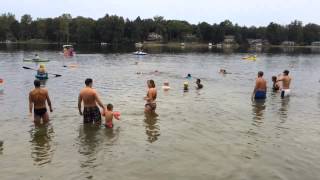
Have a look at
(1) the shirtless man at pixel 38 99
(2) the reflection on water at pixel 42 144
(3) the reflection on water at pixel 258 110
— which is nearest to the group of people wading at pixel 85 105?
(1) the shirtless man at pixel 38 99

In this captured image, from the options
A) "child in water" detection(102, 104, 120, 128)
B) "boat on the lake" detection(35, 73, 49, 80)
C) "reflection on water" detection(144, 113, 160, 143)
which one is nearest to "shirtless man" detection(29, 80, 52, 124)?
"child in water" detection(102, 104, 120, 128)

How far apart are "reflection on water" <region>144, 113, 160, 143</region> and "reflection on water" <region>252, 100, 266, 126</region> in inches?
188

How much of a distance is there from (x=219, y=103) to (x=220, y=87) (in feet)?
30.5

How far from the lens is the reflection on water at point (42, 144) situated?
14198 mm

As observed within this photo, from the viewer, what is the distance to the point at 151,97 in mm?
21516

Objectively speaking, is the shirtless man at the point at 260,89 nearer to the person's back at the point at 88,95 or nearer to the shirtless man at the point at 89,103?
the shirtless man at the point at 89,103

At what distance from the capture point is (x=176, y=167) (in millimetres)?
13523

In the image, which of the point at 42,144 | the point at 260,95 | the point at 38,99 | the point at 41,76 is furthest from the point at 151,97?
the point at 41,76

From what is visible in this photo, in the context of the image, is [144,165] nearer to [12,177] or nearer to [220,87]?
[12,177]

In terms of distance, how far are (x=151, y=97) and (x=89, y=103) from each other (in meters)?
4.47

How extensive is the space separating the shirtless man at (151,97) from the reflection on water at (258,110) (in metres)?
5.10

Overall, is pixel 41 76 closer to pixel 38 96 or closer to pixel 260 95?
→ pixel 260 95

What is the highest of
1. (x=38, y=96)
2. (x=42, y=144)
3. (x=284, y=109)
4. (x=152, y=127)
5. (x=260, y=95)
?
(x=38, y=96)

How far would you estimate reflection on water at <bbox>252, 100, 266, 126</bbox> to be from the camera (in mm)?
20797
